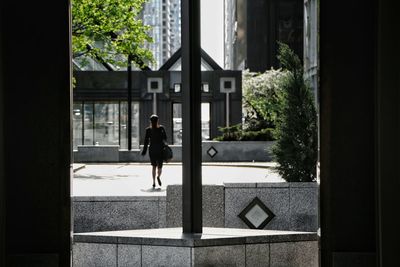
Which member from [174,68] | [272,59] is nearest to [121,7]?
[174,68]

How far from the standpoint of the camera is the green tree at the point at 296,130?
52.0ft

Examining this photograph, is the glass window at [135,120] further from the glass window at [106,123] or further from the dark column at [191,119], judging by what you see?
the dark column at [191,119]

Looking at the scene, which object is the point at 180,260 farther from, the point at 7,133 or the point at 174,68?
the point at 174,68

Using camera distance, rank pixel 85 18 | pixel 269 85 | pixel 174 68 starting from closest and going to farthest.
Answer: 1. pixel 85 18
2. pixel 174 68
3. pixel 269 85

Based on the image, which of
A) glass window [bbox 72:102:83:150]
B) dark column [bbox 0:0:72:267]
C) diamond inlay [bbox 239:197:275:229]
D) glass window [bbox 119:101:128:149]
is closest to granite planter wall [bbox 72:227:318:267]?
dark column [bbox 0:0:72:267]

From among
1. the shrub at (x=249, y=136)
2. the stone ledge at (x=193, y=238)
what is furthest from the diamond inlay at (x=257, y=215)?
the shrub at (x=249, y=136)

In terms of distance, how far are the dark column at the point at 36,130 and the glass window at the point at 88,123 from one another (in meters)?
42.9
